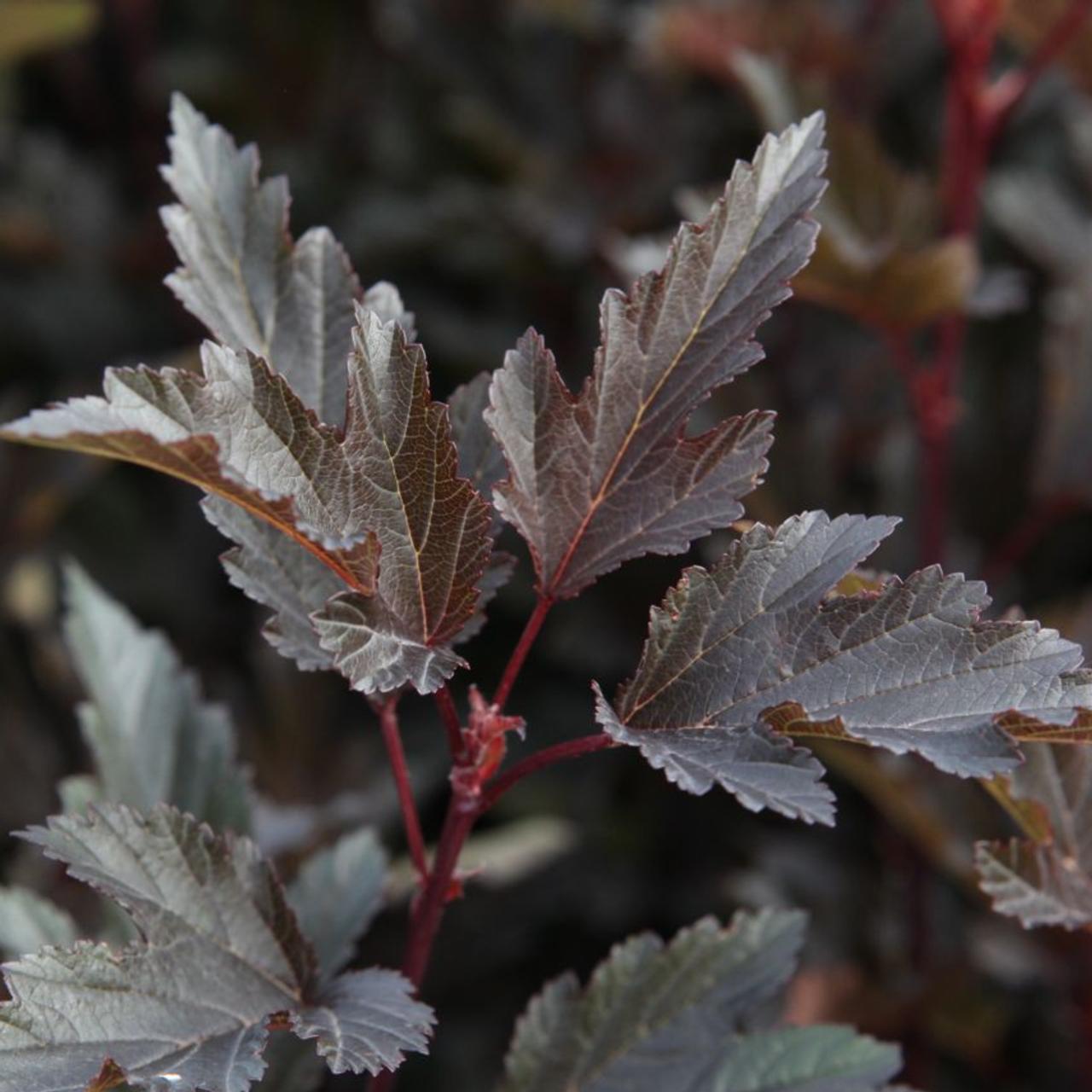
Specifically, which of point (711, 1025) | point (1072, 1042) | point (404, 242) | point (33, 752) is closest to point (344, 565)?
point (711, 1025)

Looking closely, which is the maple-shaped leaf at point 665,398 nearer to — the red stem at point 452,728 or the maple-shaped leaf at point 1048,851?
the red stem at point 452,728

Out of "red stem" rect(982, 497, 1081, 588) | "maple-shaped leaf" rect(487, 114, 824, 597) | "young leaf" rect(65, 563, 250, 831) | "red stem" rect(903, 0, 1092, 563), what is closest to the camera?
"maple-shaped leaf" rect(487, 114, 824, 597)

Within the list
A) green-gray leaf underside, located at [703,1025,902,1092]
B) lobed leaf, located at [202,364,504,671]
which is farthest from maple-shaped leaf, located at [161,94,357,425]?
green-gray leaf underside, located at [703,1025,902,1092]

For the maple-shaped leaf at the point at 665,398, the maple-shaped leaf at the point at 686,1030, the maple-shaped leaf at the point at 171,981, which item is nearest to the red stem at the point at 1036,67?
the maple-shaped leaf at the point at 665,398

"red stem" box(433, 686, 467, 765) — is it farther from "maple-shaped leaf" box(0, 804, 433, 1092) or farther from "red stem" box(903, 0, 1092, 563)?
"red stem" box(903, 0, 1092, 563)

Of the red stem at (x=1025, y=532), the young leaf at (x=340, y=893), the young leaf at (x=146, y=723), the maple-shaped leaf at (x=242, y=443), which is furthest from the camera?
the red stem at (x=1025, y=532)

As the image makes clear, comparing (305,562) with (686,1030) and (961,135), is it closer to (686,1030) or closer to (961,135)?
(686,1030)
